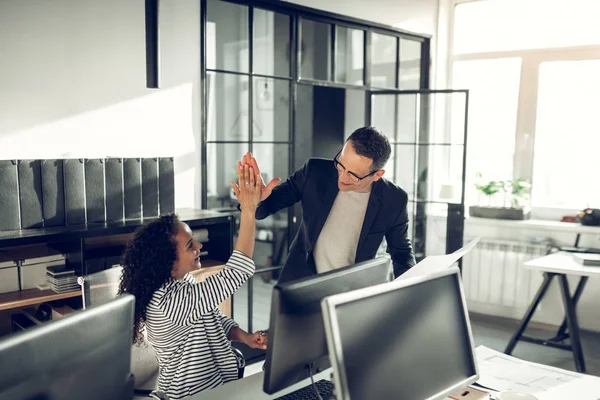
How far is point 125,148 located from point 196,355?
5.45ft

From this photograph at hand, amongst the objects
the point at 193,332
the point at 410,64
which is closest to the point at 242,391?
the point at 193,332

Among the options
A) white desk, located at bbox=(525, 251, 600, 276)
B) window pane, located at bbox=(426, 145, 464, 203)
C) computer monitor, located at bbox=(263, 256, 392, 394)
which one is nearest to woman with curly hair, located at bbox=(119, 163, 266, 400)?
computer monitor, located at bbox=(263, 256, 392, 394)

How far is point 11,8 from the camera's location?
9.07ft

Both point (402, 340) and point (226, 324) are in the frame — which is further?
point (226, 324)

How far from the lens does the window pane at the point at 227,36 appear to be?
3.67 metres

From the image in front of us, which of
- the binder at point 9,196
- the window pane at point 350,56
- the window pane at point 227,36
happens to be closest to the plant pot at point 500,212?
the window pane at point 350,56

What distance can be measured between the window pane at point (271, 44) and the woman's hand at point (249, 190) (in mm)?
2195

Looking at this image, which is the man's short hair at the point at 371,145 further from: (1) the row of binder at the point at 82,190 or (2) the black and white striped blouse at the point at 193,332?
(1) the row of binder at the point at 82,190

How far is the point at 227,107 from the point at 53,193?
1.55 m

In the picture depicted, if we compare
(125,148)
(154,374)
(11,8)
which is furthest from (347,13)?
(154,374)

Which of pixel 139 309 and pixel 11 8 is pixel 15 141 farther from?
pixel 139 309

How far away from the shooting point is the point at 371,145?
2285 mm

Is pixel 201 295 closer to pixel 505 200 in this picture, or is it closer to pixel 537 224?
pixel 537 224

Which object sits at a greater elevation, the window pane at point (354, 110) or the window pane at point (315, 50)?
the window pane at point (315, 50)
